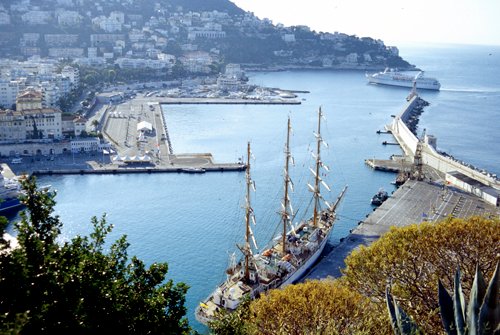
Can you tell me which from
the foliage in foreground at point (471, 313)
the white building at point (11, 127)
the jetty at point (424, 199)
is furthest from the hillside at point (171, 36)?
the foliage in foreground at point (471, 313)

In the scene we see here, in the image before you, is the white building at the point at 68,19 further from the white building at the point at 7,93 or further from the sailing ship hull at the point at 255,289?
the sailing ship hull at the point at 255,289

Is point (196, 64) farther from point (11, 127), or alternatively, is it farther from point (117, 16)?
point (11, 127)

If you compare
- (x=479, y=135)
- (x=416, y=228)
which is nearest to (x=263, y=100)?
(x=479, y=135)

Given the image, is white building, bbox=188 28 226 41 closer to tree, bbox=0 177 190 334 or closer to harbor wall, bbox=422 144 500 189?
harbor wall, bbox=422 144 500 189

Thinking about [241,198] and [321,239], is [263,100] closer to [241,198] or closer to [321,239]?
[241,198]

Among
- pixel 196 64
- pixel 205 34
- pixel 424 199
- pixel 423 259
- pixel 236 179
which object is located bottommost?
pixel 236 179

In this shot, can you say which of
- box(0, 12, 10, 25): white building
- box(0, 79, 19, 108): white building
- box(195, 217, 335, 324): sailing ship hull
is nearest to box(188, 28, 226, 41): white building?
box(0, 12, 10, 25): white building

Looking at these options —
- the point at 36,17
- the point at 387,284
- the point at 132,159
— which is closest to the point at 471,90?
the point at 132,159
